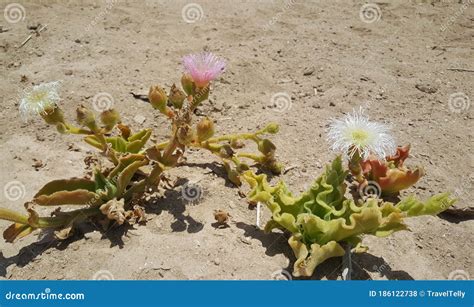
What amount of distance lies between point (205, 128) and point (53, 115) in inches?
22.1

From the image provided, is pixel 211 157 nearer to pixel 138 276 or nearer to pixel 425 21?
pixel 138 276

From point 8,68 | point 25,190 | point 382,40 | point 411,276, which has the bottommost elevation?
point 411,276

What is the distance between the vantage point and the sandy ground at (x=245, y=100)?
1.79 m

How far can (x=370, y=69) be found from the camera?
297 cm

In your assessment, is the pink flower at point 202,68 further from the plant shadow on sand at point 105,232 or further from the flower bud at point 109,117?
the plant shadow on sand at point 105,232

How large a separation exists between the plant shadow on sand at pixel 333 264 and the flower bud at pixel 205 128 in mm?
403

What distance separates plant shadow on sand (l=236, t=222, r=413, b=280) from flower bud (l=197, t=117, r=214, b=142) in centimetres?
40

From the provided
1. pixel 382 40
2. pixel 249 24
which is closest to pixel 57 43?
pixel 249 24

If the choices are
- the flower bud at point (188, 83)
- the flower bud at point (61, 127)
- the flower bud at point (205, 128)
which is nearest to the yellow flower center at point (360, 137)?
the flower bud at point (205, 128)

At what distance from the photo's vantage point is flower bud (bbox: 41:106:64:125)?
1777 mm

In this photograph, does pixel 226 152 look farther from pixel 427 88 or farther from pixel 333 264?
pixel 427 88

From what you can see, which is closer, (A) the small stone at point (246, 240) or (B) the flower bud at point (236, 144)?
(A) the small stone at point (246, 240)

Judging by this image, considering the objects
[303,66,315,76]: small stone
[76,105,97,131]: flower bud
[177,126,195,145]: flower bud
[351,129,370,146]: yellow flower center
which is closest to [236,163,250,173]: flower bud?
[177,126,195,145]: flower bud

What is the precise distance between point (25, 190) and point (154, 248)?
27.9 inches
